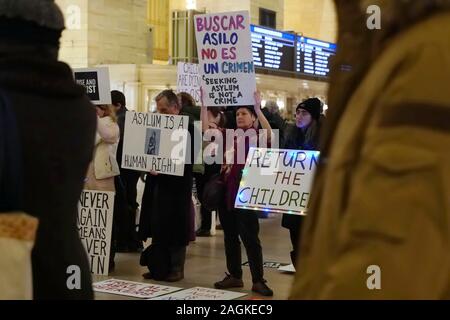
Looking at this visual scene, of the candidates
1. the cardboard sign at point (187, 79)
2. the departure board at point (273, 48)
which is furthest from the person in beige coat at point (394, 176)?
the departure board at point (273, 48)

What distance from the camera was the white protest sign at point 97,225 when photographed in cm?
715

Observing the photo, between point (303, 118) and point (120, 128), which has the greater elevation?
point (303, 118)

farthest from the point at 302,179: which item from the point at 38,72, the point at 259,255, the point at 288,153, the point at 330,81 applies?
the point at 330,81

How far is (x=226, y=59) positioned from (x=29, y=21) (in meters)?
5.68

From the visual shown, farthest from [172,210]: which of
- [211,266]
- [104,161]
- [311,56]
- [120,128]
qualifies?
[311,56]

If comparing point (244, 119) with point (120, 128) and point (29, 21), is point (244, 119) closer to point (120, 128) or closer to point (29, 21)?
point (120, 128)

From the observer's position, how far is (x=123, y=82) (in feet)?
51.3

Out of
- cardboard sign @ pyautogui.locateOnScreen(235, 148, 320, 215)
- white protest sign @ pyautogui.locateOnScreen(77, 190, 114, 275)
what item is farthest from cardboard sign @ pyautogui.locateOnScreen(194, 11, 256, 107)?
white protest sign @ pyautogui.locateOnScreen(77, 190, 114, 275)

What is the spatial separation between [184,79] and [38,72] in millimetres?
9765

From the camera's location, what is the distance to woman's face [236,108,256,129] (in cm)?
711

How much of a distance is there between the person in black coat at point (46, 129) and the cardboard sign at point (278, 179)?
4698 mm

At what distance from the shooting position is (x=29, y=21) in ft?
7.07

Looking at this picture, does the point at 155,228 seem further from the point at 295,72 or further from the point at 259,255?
the point at 295,72

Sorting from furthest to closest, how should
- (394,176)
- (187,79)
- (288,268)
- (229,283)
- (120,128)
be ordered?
(187,79) < (120,128) < (288,268) < (229,283) < (394,176)
